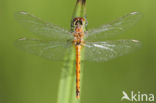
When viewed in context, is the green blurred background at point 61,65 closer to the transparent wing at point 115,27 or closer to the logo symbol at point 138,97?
the logo symbol at point 138,97

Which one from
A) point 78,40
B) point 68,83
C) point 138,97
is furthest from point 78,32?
point 138,97

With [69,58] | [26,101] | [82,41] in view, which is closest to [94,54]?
[82,41]

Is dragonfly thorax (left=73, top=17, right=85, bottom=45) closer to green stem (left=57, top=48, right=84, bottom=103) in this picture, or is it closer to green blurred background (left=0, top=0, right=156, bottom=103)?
green blurred background (left=0, top=0, right=156, bottom=103)

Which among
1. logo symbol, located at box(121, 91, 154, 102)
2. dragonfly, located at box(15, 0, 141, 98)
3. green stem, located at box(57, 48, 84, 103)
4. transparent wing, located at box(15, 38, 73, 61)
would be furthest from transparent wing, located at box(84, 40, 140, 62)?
logo symbol, located at box(121, 91, 154, 102)

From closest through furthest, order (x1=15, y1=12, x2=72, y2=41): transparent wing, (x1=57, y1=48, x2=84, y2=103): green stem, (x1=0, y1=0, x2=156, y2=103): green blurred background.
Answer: (x1=57, y1=48, x2=84, y2=103): green stem → (x1=15, y1=12, x2=72, y2=41): transparent wing → (x1=0, y1=0, x2=156, y2=103): green blurred background

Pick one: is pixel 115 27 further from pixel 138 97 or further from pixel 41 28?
pixel 138 97

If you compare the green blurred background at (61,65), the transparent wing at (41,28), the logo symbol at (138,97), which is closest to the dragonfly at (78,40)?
the transparent wing at (41,28)
